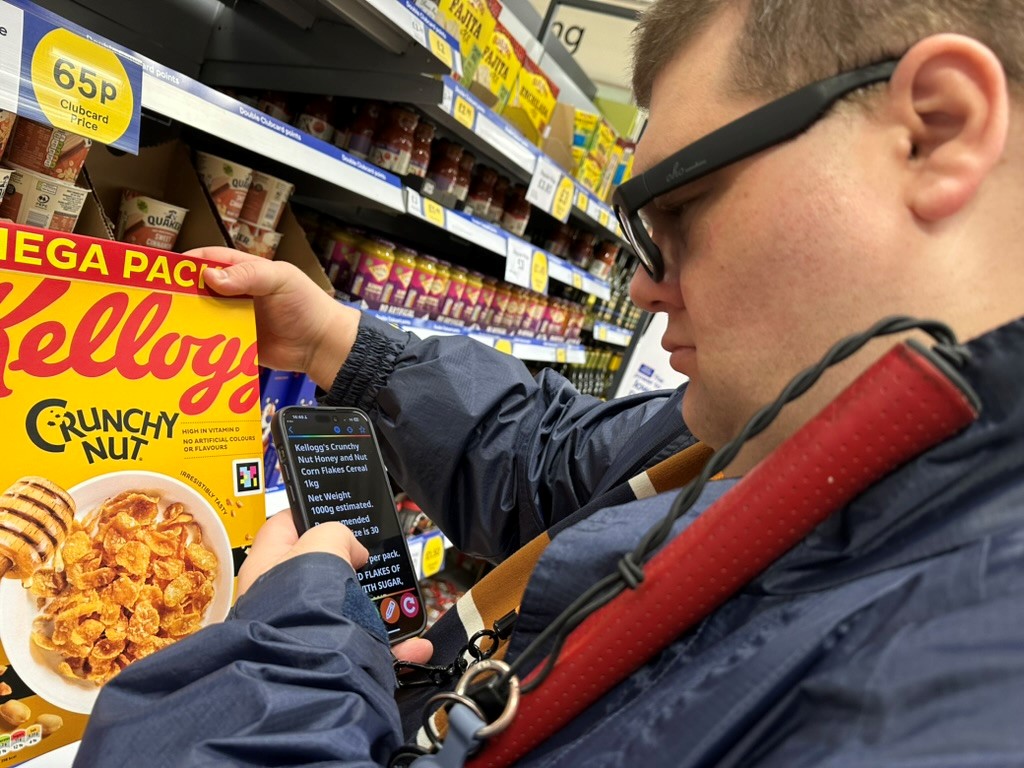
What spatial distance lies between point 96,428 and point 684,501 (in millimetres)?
700

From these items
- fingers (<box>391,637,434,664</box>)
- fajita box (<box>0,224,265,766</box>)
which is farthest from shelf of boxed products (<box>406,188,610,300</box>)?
fingers (<box>391,637,434,664</box>)

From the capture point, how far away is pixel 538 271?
7.53 feet

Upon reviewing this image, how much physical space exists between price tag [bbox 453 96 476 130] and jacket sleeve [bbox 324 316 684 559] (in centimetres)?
61

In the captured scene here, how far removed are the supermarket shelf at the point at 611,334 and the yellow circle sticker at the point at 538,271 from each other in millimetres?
946

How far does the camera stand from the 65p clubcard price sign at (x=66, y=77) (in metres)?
0.77

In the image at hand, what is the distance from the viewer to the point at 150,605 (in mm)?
844

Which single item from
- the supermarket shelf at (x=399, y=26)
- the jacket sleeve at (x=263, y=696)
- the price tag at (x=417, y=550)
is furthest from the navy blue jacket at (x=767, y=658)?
the price tag at (x=417, y=550)

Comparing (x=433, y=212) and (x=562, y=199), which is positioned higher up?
(x=562, y=199)

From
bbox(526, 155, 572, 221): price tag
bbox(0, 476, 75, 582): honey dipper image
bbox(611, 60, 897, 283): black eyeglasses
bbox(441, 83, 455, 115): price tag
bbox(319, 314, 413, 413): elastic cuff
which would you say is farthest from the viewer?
bbox(526, 155, 572, 221): price tag

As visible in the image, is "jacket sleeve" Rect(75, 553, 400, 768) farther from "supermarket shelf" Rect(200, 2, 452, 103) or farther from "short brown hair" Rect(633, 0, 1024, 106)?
"supermarket shelf" Rect(200, 2, 452, 103)

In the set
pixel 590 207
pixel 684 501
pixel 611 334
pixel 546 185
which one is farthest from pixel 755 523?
pixel 611 334

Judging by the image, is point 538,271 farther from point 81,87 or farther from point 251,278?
point 81,87

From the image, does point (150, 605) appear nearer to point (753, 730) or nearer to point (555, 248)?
point (753, 730)

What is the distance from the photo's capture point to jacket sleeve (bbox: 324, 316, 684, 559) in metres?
1.25
